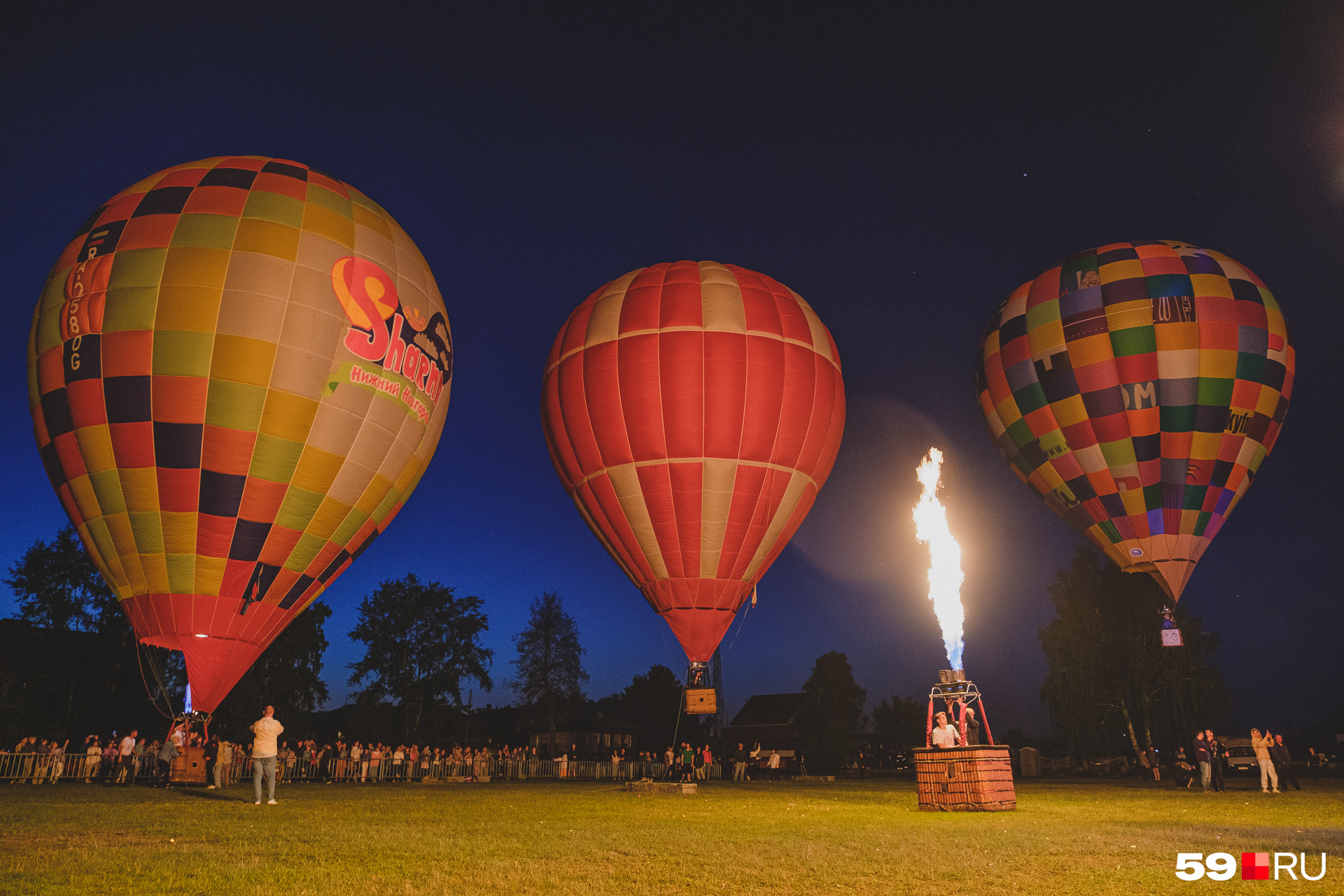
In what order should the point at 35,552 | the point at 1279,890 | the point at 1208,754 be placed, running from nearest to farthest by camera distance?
1. the point at 1279,890
2. the point at 1208,754
3. the point at 35,552

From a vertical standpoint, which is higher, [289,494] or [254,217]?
[254,217]

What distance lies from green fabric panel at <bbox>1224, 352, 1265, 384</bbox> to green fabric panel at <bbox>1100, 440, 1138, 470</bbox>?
2617mm

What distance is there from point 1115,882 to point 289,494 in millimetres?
13678

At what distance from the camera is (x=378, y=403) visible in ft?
52.7

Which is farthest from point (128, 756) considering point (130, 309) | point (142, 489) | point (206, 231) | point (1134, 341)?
point (1134, 341)

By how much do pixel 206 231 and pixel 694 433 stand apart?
1021cm

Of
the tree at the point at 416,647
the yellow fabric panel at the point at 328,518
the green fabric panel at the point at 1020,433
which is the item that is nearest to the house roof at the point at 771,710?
the tree at the point at 416,647

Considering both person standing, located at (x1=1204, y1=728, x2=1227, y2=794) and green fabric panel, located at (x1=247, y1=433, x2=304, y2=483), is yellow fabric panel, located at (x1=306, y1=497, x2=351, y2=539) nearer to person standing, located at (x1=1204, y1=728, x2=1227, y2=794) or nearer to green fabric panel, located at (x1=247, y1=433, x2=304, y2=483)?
green fabric panel, located at (x1=247, y1=433, x2=304, y2=483)

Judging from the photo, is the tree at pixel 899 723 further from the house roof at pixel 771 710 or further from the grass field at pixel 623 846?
the grass field at pixel 623 846

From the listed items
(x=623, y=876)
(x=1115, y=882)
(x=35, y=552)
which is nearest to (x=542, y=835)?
(x=623, y=876)

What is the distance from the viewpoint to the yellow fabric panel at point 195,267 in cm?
1469

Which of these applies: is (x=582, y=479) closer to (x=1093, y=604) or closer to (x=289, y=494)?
→ (x=289, y=494)

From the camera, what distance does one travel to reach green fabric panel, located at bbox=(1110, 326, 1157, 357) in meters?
21.2

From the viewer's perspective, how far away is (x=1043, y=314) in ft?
74.9
